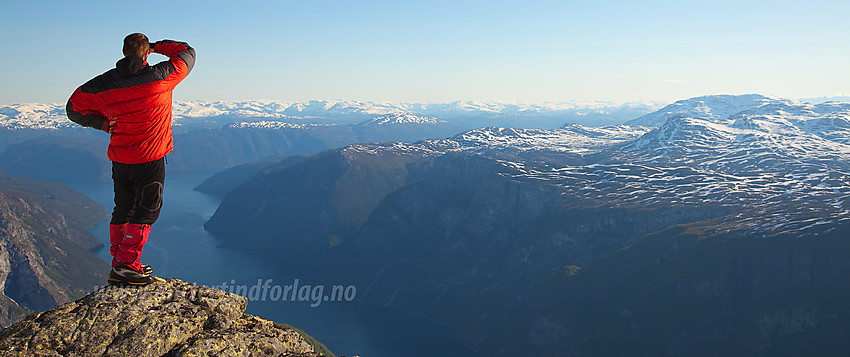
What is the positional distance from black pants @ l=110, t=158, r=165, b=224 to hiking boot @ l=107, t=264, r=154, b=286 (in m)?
0.99

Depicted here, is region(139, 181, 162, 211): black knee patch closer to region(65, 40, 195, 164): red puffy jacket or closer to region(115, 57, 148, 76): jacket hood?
region(65, 40, 195, 164): red puffy jacket

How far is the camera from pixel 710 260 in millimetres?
159250

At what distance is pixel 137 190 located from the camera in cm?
994

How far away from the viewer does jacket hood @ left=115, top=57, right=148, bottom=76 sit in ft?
29.6

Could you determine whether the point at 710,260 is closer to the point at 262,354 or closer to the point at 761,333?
the point at 761,333

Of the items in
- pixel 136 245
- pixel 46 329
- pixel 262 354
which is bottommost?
pixel 262 354

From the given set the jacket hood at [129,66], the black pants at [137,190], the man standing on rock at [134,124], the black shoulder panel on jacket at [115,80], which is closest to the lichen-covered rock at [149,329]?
the man standing on rock at [134,124]

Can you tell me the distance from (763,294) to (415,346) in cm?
11449

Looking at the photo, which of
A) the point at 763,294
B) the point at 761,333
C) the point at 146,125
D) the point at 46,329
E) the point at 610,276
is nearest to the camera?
the point at 46,329

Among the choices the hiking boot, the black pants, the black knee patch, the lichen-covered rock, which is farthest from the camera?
the hiking boot

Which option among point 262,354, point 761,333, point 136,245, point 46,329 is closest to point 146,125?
point 136,245

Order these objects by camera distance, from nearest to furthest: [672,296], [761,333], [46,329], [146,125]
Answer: [46,329]
[146,125]
[761,333]
[672,296]

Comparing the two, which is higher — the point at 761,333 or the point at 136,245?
the point at 136,245

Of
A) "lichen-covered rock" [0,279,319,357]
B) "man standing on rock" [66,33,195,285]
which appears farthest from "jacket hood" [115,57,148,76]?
"lichen-covered rock" [0,279,319,357]
